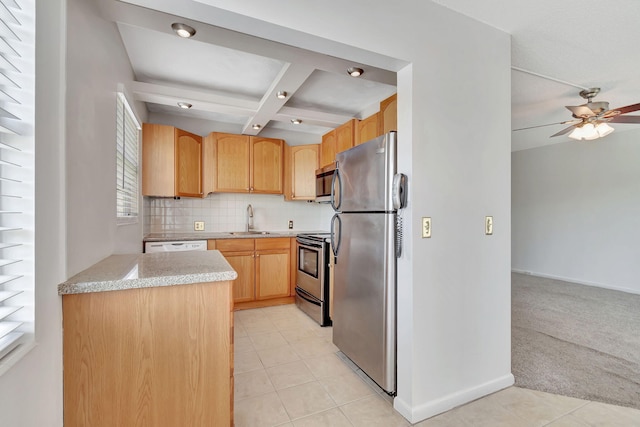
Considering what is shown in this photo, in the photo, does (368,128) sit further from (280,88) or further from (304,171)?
(304,171)

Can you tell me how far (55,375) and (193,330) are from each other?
Result: 453 millimetres

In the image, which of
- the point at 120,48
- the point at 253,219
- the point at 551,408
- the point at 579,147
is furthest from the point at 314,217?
the point at 579,147

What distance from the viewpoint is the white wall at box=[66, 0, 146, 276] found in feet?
3.90

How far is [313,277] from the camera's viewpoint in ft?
10.5

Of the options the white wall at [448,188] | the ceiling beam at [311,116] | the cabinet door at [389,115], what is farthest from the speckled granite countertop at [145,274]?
the ceiling beam at [311,116]

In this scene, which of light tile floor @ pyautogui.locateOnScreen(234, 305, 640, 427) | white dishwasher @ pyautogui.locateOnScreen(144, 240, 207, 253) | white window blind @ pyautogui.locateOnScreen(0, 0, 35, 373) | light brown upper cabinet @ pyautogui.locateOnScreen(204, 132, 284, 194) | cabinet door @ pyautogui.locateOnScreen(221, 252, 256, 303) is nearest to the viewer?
white window blind @ pyautogui.locateOnScreen(0, 0, 35, 373)

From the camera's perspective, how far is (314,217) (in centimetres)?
450

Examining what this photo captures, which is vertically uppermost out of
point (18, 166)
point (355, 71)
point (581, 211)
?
point (355, 71)

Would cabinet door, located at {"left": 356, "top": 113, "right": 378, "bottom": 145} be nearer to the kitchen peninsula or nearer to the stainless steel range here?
the stainless steel range

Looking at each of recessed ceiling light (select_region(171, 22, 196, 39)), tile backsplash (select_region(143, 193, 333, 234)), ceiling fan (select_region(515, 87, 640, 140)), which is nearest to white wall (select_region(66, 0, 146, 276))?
recessed ceiling light (select_region(171, 22, 196, 39))

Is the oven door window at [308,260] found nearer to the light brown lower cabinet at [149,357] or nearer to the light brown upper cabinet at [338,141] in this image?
the light brown upper cabinet at [338,141]

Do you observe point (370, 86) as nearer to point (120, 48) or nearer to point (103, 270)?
point (120, 48)

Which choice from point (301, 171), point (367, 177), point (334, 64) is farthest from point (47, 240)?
point (301, 171)

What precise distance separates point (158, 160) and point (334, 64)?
2235mm
